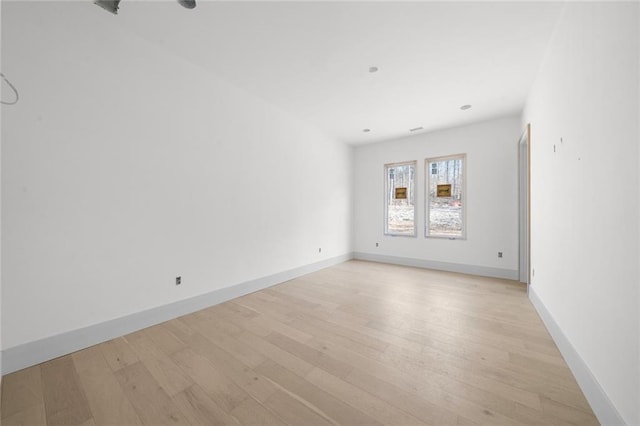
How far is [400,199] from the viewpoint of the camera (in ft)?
18.7

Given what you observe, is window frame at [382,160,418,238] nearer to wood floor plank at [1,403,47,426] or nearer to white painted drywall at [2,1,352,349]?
white painted drywall at [2,1,352,349]

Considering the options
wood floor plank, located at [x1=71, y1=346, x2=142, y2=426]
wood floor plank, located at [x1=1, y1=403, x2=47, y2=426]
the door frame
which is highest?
the door frame

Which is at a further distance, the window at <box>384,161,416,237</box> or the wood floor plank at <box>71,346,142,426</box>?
the window at <box>384,161,416,237</box>

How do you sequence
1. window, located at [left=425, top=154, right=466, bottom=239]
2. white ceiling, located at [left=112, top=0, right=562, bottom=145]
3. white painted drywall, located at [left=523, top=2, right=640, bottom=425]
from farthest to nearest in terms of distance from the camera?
window, located at [left=425, top=154, right=466, bottom=239], white ceiling, located at [left=112, top=0, right=562, bottom=145], white painted drywall, located at [left=523, top=2, right=640, bottom=425]

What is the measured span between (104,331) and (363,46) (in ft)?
12.4

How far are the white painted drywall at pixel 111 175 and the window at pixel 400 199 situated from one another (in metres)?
3.45

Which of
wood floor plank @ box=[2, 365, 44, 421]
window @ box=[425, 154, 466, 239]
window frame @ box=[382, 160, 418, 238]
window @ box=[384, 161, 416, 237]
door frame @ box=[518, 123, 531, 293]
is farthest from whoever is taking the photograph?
window @ box=[384, 161, 416, 237]

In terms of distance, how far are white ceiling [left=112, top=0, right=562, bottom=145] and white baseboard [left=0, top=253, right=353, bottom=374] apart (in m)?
2.86

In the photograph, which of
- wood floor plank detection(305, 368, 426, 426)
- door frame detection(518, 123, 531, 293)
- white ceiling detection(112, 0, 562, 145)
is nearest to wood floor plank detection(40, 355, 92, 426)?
wood floor plank detection(305, 368, 426, 426)

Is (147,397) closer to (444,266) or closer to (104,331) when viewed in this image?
(104,331)

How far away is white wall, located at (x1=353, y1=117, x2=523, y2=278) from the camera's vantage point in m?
4.35

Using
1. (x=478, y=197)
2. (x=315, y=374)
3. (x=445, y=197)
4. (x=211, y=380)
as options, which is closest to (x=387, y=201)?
(x=445, y=197)

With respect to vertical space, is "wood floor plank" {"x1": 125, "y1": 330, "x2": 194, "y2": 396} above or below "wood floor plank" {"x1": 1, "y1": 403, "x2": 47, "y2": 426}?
above

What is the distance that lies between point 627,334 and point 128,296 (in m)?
3.61
